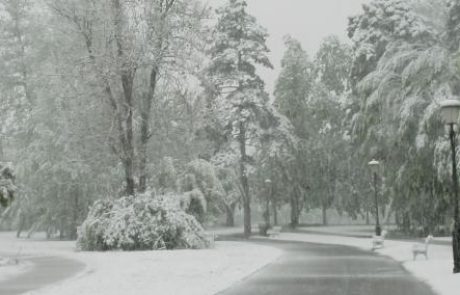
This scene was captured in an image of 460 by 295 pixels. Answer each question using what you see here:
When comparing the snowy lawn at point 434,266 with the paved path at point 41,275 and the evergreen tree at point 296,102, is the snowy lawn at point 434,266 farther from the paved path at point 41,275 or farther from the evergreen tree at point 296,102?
the evergreen tree at point 296,102

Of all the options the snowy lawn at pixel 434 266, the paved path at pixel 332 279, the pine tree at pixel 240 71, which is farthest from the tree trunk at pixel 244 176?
the paved path at pixel 332 279

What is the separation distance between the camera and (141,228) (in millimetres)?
30812

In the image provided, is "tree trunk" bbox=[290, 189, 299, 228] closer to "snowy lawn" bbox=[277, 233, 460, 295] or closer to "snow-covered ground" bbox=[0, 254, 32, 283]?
"snowy lawn" bbox=[277, 233, 460, 295]

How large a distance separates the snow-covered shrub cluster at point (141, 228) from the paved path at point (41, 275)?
456 cm

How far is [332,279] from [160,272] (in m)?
5.04

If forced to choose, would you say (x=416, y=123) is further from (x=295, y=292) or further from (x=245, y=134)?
(x=245, y=134)

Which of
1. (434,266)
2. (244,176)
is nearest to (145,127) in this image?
(244,176)

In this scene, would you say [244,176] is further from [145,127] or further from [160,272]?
[160,272]

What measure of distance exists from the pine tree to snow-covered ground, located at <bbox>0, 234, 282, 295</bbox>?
24.7m

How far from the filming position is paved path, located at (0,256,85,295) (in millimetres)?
16609

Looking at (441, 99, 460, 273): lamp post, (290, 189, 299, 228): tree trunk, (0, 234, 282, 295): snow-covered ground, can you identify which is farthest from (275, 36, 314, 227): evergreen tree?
(441, 99, 460, 273): lamp post

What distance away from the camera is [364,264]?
70.1 feet

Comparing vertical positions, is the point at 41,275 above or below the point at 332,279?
below

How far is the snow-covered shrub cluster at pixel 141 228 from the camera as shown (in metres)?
30.6
